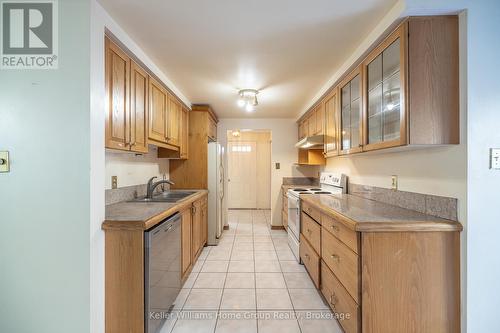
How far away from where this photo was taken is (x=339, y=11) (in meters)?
1.50

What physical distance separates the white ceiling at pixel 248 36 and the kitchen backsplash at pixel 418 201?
131 cm

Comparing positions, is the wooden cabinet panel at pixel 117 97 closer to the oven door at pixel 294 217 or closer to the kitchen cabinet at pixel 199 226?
the kitchen cabinet at pixel 199 226

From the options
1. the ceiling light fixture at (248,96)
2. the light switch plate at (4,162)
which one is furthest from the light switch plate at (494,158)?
the light switch plate at (4,162)

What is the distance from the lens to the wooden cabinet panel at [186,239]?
7.68ft

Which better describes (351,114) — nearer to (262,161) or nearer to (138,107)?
(138,107)

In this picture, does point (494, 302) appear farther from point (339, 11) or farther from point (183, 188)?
point (183, 188)

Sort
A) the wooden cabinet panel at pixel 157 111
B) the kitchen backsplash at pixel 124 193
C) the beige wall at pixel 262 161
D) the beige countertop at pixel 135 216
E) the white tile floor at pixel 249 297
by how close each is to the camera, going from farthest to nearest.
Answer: the beige wall at pixel 262 161, the wooden cabinet panel at pixel 157 111, the kitchen backsplash at pixel 124 193, the white tile floor at pixel 249 297, the beige countertop at pixel 135 216

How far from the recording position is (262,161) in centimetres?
662

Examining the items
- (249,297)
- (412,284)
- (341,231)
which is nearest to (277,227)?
(249,297)

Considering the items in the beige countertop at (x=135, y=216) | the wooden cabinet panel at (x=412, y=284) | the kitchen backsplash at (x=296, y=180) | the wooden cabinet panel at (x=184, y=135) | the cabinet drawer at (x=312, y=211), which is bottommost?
the wooden cabinet panel at (x=412, y=284)

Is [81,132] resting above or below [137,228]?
above

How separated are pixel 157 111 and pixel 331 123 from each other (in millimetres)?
2056

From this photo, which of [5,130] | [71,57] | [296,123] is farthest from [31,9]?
[296,123]

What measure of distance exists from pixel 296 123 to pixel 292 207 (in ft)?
6.91
